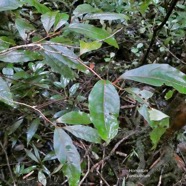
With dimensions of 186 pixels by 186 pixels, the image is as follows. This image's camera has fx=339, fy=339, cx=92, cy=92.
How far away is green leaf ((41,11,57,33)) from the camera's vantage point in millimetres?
808

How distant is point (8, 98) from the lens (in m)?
0.72

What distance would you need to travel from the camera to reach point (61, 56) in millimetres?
813

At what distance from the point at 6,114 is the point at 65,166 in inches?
24.0

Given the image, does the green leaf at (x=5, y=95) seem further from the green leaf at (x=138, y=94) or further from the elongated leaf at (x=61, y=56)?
the green leaf at (x=138, y=94)

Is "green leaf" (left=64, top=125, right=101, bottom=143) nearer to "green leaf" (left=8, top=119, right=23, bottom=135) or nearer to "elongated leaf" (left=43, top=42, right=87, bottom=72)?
"elongated leaf" (left=43, top=42, right=87, bottom=72)

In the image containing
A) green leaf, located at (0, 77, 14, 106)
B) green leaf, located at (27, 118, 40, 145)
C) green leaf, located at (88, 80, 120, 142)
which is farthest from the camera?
green leaf, located at (27, 118, 40, 145)

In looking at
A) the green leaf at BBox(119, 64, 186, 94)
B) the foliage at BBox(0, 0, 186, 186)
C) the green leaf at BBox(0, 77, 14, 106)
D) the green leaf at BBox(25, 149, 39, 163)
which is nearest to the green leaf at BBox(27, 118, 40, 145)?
the foliage at BBox(0, 0, 186, 186)

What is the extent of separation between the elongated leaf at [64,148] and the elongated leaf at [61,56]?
16cm

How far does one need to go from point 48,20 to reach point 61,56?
9 cm

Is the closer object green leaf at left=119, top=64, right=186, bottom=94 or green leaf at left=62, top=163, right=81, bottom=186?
green leaf at left=119, top=64, right=186, bottom=94

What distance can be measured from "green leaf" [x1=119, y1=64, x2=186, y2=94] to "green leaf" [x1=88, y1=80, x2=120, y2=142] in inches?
2.2

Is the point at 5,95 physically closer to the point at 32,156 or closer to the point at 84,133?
the point at 84,133

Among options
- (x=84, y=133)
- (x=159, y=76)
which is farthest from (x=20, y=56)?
(x=159, y=76)

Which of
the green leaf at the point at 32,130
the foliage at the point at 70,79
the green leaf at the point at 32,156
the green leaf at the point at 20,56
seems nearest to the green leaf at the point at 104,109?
the foliage at the point at 70,79
